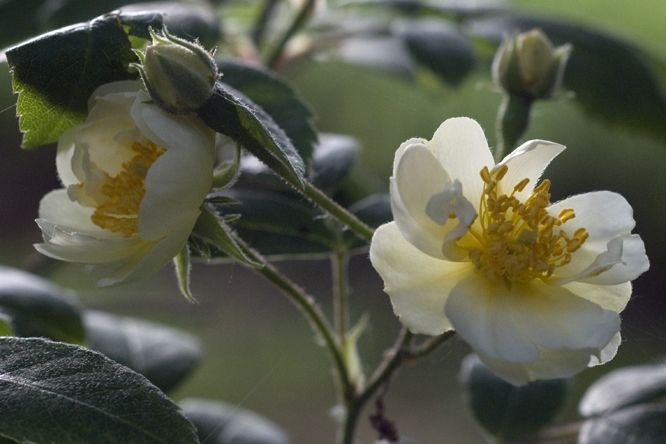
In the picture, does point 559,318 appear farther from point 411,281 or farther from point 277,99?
point 277,99

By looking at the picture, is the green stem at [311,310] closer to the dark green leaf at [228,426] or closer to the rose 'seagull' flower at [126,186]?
the rose 'seagull' flower at [126,186]

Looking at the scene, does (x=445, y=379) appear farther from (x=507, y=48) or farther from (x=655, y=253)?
(x=507, y=48)

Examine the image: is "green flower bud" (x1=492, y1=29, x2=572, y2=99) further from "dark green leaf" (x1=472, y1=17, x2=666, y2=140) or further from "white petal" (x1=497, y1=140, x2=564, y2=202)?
"dark green leaf" (x1=472, y1=17, x2=666, y2=140)

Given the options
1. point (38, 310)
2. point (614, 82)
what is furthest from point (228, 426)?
point (614, 82)

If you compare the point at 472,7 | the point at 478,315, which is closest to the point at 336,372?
the point at 478,315

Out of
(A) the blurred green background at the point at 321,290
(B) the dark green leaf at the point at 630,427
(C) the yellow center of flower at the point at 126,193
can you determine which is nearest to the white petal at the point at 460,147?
(C) the yellow center of flower at the point at 126,193
